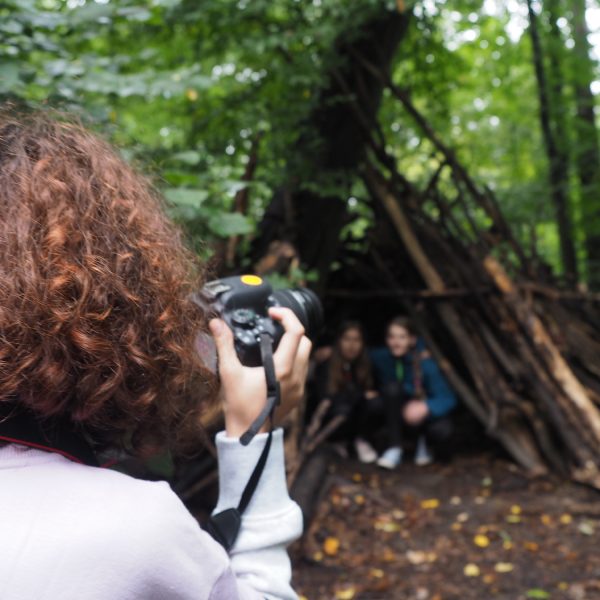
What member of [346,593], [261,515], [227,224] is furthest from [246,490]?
[346,593]

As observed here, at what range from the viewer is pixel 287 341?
1.24m

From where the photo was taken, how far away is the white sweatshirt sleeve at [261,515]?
1.01 metres

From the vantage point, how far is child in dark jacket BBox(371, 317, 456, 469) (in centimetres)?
551

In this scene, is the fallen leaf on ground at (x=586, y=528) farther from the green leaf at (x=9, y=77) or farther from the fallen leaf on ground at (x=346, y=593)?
the green leaf at (x=9, y=77)

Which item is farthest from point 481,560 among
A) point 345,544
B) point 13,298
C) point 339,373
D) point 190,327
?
point 13,298

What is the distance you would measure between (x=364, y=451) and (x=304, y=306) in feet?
13.7

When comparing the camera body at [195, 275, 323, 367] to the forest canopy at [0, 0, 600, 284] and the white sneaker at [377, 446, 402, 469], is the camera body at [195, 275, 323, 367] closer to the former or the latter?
the forest canopy at [0, 0, 600, 284]

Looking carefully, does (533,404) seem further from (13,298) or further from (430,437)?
(13,298)

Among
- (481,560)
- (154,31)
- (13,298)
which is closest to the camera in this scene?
(13,298)

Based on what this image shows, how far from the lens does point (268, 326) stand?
4.29 feet

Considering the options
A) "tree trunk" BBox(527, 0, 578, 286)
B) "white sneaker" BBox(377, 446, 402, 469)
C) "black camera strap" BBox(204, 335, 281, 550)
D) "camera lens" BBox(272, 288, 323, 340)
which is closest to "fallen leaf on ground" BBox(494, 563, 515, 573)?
"white sneaker" BBox(377, 446, 402, 469)

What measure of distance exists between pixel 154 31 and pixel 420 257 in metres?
2.81

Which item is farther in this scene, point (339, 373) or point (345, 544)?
point (339, 373)

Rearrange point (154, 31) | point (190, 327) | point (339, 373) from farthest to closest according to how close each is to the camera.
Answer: point (339, 373), point (154, 31), point (190, 327)
